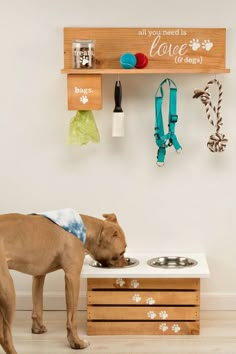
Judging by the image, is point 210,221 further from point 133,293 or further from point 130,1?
point 130,1

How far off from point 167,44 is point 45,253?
1167 mm

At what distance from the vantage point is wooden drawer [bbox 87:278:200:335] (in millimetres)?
3193

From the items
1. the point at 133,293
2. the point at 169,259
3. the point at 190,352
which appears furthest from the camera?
the point at 169,259

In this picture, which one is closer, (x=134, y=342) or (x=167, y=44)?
(x=134, y=342)

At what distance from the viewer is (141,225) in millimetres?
3543

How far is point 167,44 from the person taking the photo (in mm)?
3365

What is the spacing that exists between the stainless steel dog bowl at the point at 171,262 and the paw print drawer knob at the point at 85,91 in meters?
0.79

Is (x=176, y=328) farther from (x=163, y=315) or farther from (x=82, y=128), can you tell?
(x=82, y=128)

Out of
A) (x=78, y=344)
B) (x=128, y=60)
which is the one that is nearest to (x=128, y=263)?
(x=78, y=344)

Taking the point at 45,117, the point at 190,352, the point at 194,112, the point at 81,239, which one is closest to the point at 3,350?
the point at 81,239

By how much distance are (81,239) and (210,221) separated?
30.1 inches

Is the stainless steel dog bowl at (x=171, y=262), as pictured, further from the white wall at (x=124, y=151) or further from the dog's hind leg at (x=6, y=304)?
the dog's hind leg at (x=6, y=304)

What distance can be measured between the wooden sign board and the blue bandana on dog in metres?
0.73

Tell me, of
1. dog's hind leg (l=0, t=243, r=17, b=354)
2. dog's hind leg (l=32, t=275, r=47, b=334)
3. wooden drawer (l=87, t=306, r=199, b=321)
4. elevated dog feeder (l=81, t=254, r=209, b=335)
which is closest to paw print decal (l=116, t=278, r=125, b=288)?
elevated dog feeder (l=81, t=254, r=209, b=335)
